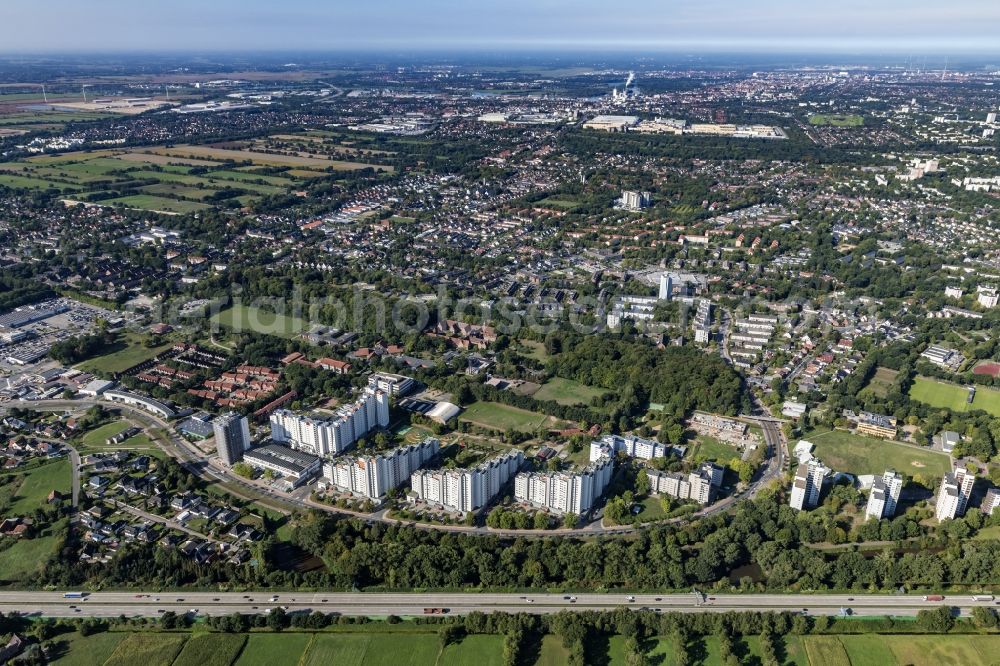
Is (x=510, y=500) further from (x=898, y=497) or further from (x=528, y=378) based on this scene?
(x=898, y=497)

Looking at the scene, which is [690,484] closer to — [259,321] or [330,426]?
[330,426]

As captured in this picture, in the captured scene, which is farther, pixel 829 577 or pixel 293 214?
pixel 293 214

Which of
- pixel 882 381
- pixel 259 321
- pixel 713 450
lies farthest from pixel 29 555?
pixel 882 381

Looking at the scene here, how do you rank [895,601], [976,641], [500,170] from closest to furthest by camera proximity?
[976,641] < [895,601] < [500,170]

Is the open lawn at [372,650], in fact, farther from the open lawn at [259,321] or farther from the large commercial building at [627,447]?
the open lawn at [259,321]

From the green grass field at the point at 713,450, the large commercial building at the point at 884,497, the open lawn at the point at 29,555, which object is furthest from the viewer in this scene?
the green grass field at the point at 713,450

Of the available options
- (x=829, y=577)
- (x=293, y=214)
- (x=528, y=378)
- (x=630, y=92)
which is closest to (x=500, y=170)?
(x=293, y=214)

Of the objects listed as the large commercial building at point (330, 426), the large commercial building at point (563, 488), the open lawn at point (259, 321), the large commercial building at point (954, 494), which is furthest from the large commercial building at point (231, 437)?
the large commercial building at point (954, 494)
